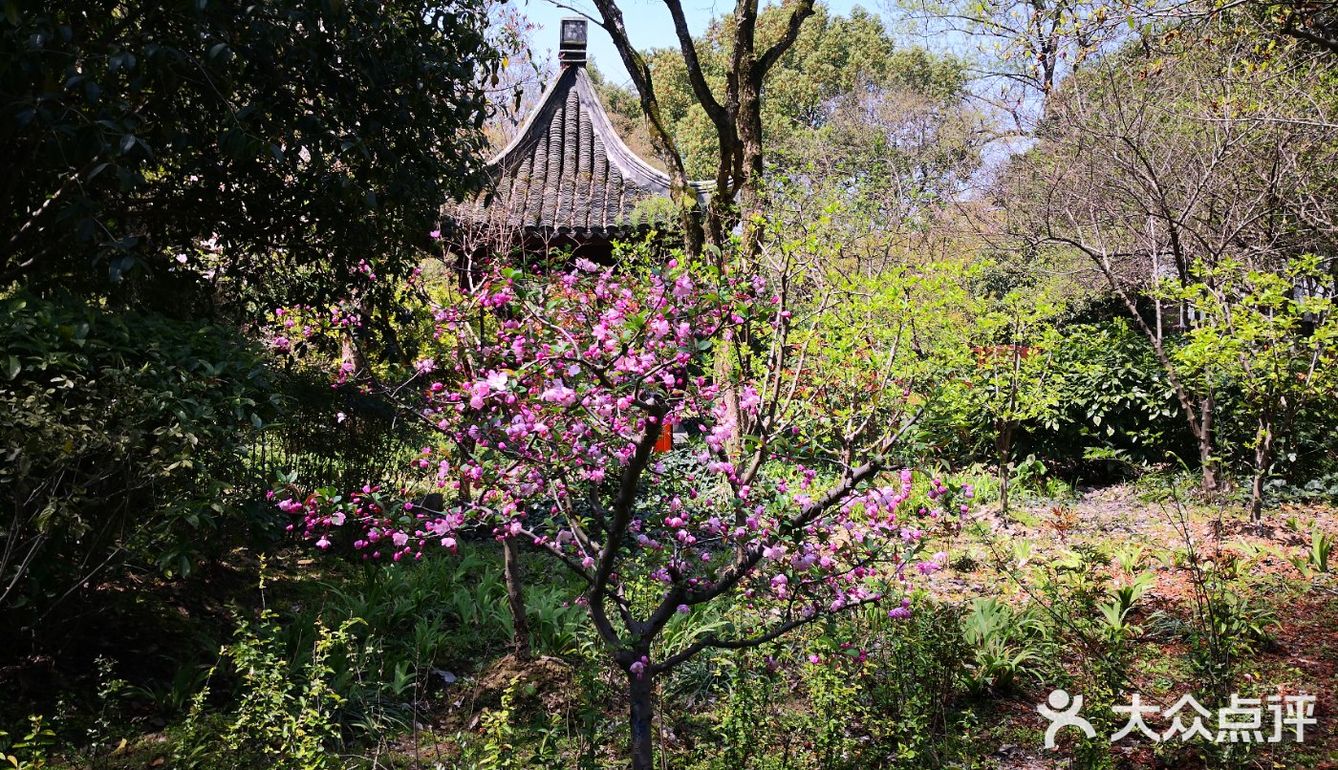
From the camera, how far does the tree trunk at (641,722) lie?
2.87 metres

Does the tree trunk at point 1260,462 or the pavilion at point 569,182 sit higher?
the pavilion at point 569,182

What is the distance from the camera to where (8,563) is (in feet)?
10.3

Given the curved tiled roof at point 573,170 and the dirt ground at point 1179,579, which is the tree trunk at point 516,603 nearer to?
the dirt ground at point 1179,579

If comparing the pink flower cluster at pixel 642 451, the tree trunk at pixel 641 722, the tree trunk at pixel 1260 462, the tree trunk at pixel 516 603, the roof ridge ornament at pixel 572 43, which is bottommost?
the tree trunk at pixel 516 603

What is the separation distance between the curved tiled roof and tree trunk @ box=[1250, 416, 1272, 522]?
5.08 m

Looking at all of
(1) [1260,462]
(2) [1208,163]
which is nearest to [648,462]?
(1) [1260,462]

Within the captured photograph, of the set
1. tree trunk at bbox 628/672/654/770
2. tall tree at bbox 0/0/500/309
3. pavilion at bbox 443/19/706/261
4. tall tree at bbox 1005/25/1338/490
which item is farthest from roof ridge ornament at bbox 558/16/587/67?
tree trunk at bbox 628/672/654/770

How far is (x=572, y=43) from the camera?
1241 centimetres

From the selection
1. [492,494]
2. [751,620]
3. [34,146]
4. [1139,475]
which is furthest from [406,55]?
[1139,475]

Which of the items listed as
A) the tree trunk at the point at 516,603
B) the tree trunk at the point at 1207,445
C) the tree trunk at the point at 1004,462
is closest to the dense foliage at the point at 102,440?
the tree trunk at the point at 516,603

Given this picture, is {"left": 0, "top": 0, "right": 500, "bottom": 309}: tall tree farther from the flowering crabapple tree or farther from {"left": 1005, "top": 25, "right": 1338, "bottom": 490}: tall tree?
{"left": 1005, "top": 25, "right": 1338, "bottom": 490}: tall tree

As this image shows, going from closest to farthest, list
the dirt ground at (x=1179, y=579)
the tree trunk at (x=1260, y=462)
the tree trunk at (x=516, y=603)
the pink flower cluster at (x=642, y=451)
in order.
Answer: the pink flower cluster at (x=642, y=451) → the dirt ground at (x=1179, y=579) → the tree trunk at (x=516, y=603) → the tree trunk at (x=1260, y=462)

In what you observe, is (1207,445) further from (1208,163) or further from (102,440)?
(102,440)

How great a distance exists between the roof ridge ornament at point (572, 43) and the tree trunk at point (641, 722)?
10897 mm
